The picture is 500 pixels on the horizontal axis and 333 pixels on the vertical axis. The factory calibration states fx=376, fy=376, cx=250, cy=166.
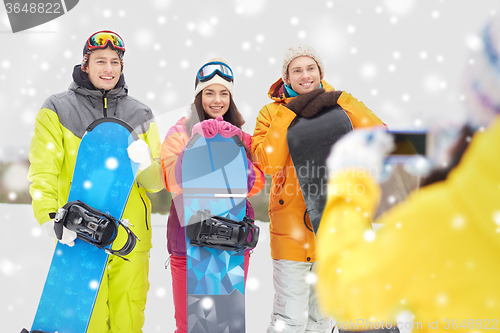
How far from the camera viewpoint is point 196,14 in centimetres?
907

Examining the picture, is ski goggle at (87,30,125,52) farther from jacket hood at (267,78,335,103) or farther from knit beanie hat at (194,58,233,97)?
jacket hood at (267,78,335,103)

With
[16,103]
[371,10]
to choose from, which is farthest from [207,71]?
[16,103]

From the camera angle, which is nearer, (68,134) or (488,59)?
(488,59)

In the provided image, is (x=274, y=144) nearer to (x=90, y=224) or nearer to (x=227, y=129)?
(x=227, y=129)

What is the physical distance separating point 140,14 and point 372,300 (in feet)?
30.9

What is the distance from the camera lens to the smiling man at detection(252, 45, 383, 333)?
7.06 feet

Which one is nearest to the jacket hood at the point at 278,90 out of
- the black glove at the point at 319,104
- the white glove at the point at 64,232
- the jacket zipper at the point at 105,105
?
the black glove at the point at 319,104

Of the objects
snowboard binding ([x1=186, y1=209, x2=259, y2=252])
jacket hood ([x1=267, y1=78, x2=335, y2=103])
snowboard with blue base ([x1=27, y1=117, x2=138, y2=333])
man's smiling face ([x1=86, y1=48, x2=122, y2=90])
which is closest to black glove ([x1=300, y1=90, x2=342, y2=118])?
jacket hood ([x1=267, y1=78, x2=335, y2=103])

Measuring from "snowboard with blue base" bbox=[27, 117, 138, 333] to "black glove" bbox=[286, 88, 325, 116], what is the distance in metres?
0.99

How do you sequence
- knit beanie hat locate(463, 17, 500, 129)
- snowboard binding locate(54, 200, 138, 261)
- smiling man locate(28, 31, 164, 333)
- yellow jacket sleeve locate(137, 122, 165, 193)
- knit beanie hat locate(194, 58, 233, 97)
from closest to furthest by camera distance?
knit beanie hat locate(463, 17, 500, 129), snowboard binding locate(54, 200, 138, 261), smiling man locate(28, 31, 164, 333), yellow jacket sleeve locate(137, 122, 165, 193), knit beanie hat locate(194, 58, 233, 97)

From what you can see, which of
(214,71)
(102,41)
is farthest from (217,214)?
(102,41)

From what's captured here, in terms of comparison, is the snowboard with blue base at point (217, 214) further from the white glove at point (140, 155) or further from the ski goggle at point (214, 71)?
the ski goggle at point (214, 71)

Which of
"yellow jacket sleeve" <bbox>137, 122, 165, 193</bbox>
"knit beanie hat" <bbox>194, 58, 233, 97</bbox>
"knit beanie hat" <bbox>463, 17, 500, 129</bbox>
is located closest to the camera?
"knit beanie hat" <bbox>463, 17, 500, 129</bbox>

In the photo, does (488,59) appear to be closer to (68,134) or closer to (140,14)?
(68,134)
